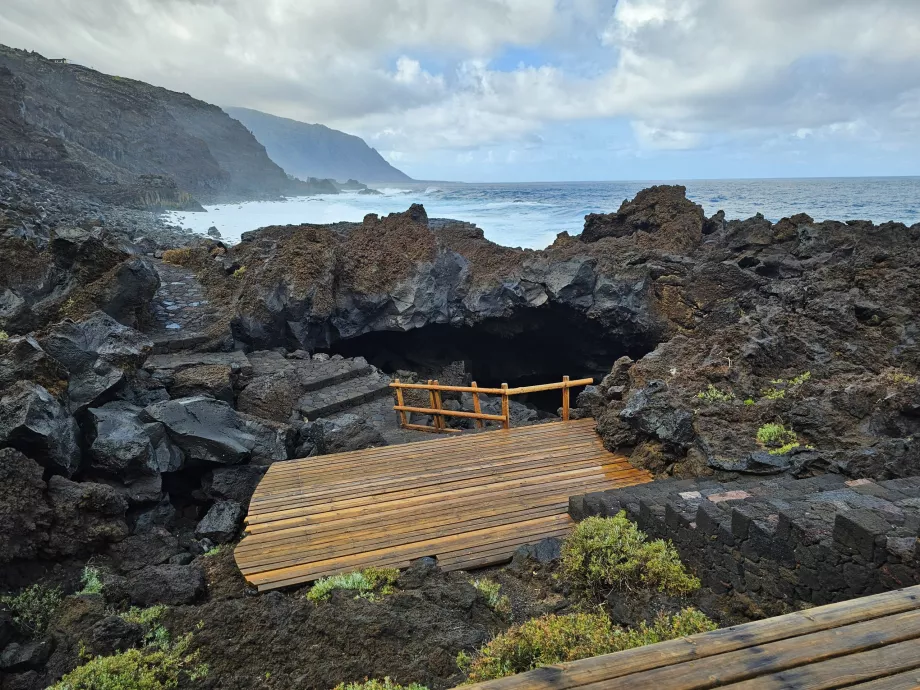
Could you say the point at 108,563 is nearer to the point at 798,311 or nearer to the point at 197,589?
the point at 197,589

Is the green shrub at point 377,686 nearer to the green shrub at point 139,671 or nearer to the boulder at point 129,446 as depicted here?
the green shrub at point 139,671

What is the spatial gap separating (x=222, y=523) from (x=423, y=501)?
124 inches

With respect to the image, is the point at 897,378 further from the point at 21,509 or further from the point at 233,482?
the point at 21,509

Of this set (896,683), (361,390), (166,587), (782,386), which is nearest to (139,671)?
(166,587)

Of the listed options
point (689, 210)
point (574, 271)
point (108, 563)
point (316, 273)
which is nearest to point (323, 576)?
point (108, 563)

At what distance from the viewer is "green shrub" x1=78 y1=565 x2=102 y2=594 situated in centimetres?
591

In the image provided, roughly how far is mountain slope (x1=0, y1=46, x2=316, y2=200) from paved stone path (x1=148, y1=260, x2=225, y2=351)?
35888mm

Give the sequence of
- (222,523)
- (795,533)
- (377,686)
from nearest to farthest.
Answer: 1. (377,686)
2. (795,533)
3. (222,523)

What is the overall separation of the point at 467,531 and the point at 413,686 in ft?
8.80

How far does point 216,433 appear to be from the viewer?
9570mm

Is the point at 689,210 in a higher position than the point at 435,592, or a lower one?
higher

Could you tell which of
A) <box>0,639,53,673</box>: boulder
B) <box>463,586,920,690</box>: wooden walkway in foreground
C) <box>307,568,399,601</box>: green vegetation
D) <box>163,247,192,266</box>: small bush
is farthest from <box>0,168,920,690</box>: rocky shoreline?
<box>463,586,920,690</box>: wooden walkway in foreground

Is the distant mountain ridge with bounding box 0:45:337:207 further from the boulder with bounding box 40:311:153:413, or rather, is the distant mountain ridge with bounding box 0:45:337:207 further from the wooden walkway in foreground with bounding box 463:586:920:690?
the wooden walkway in foreground with bounding box 463:586:920:690

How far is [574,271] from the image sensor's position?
19.0 m
